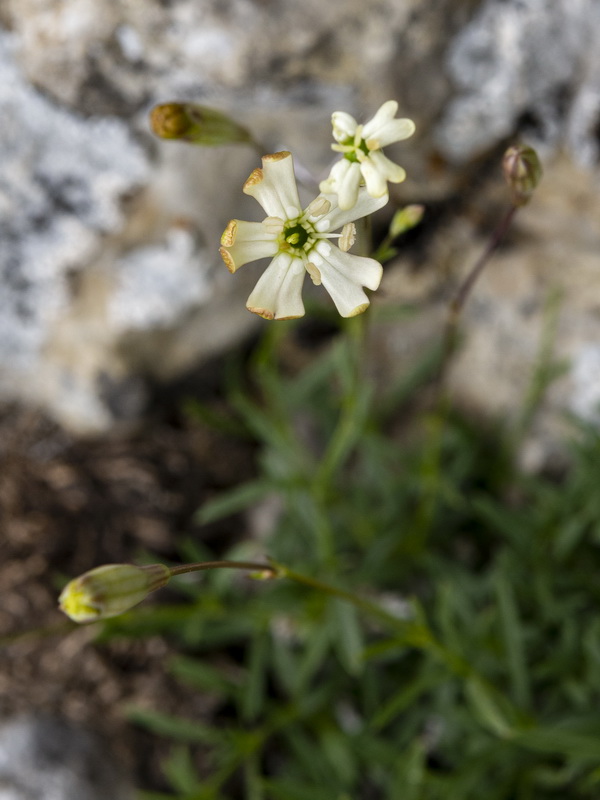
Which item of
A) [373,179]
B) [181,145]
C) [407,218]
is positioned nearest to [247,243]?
[373,179]

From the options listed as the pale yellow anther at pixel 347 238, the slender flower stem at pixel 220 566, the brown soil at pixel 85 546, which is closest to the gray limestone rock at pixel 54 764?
the brown soil at pixel 85 546

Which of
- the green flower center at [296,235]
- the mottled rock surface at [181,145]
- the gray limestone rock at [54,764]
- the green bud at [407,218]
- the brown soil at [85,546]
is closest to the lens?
the green flower center at [296,235]

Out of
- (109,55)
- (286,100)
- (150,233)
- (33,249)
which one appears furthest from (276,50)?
(33,249)

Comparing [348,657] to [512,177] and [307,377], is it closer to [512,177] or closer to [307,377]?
[307,377]

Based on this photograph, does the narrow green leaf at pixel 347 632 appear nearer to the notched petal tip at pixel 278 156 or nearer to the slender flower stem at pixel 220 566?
the slender flower stem at pixel 220 566

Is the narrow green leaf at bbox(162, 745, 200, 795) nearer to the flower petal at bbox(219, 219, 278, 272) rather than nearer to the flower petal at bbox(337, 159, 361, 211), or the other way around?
the flower petal at bbox(219, 219, 278, 272)

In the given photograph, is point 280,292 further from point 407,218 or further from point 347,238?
point 407,218
